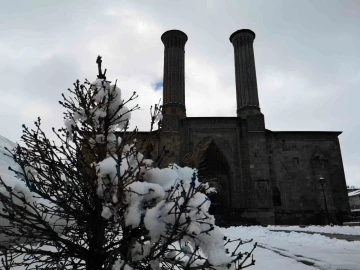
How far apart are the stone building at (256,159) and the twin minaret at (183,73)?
0.27ft

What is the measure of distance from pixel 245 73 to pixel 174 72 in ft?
20.3

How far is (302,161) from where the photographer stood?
22.5 meters

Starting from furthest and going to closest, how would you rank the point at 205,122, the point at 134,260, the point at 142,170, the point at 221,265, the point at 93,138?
the point at 205,122, the point at 93,138, the point at 142,170, the point at 134,260, the point at 221,265

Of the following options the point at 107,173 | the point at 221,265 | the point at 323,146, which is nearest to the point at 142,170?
the point at 107,173

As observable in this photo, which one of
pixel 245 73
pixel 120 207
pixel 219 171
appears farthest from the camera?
pixel 245 73

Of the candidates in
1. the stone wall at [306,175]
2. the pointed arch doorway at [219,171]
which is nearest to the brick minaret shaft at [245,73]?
the stone wall at [306,175]

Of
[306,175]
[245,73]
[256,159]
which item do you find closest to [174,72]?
[245,73]

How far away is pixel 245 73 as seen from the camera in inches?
952

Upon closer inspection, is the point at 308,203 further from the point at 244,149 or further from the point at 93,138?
the point at 93,138

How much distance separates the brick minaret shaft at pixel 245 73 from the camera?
23.3 meters

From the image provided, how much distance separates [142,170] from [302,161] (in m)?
23.1

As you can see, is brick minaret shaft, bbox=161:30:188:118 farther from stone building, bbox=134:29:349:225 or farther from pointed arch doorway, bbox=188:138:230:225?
pointed arch doorway, bbox=188:138:230:225

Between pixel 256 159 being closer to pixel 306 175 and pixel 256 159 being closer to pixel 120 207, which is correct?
pixel 306 175

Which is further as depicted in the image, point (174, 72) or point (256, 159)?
point (174, 72)
